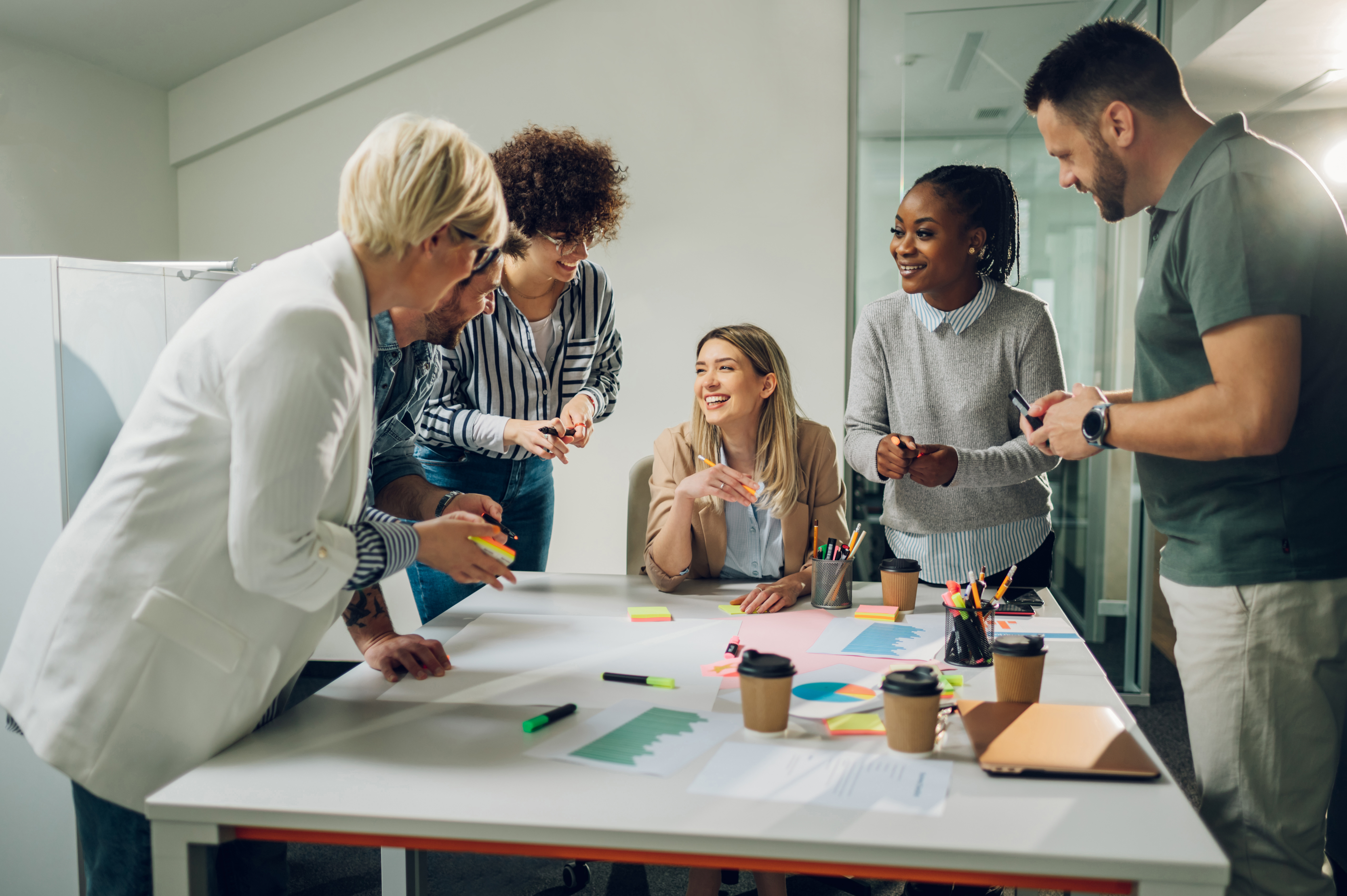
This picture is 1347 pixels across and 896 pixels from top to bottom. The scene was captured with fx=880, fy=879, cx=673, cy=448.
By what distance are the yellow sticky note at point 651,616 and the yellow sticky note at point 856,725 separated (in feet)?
2.06

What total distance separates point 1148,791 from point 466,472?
1764 millimetres

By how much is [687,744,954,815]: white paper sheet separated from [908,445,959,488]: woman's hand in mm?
946

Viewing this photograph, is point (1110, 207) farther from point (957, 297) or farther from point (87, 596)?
point (87, 596)

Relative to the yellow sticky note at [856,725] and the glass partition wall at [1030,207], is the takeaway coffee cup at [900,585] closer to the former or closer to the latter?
the yellow sticky note at [856,725]

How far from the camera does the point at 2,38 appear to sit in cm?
294

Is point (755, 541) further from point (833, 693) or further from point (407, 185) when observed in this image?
point (407, 185)

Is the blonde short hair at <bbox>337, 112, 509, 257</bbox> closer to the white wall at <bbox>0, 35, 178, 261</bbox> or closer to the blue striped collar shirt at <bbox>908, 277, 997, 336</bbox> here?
the blue striped collar shirt at <bbox>908, 277, 997, 336</bbox>

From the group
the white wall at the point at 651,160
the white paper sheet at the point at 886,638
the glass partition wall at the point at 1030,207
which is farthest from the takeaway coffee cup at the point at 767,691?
the white wall at the point at 651,160

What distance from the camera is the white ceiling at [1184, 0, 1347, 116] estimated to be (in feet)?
8.39

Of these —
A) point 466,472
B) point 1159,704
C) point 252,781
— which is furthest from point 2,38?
point 1159,704

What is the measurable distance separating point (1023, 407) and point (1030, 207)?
1986 millimetres

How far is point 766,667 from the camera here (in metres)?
1.15

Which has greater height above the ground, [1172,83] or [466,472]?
[1172,83]

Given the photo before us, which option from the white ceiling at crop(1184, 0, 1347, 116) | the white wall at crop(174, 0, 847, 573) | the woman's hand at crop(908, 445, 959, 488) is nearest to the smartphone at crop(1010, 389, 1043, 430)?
the woman's hand at crop(908, 445, 959, 488)
